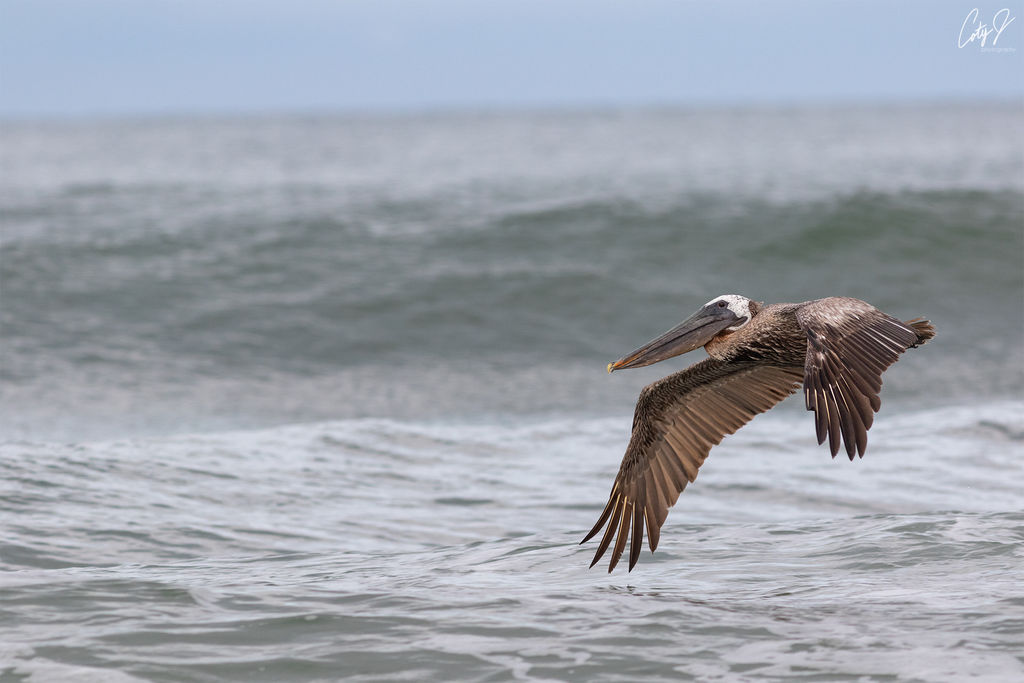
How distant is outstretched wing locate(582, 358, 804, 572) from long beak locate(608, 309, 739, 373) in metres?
0.23

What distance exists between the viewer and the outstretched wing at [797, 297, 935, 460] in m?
4.15

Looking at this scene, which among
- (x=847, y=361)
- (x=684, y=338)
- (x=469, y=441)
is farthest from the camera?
(x=469, y=441)

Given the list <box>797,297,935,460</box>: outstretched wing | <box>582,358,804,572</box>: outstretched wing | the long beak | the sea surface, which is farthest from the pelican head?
the sea surface

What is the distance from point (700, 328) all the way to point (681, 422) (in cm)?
47

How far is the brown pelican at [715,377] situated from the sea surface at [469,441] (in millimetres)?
310

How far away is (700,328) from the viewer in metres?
5.29

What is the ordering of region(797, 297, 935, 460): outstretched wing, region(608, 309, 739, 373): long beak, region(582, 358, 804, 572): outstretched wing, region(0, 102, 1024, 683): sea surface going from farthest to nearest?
region(582, 358, 804, 572): outstretched wing, region(608, 309, 739, 373): long beak, region(0, 102, 1024, 683): sea surface, region(797, 297, 935, 460): outstretched wing

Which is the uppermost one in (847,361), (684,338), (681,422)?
(684,338)

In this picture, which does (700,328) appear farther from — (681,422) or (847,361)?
(847,361)

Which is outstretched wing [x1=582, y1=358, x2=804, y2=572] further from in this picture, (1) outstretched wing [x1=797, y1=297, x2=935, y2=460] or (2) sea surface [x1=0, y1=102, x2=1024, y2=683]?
(1) outstretched wing [x1=797, y1=297, x2=935, y2=460]

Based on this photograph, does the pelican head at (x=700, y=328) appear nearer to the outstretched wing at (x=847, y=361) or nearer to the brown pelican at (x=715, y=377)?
the brown pelican at (x=715, y=377)

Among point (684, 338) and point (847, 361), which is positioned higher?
point (684, 338)

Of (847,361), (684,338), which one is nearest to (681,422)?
(684,338)

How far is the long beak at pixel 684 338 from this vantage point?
5082mm
